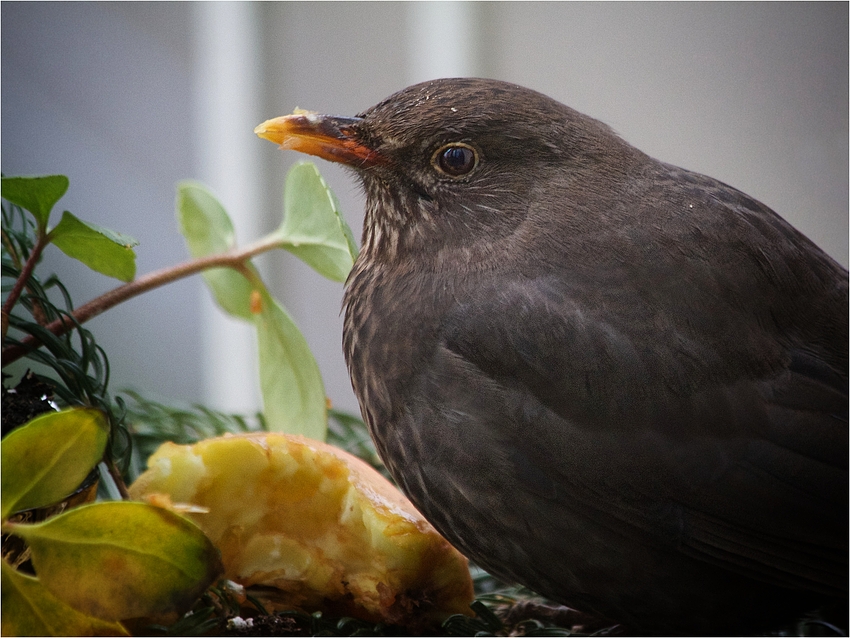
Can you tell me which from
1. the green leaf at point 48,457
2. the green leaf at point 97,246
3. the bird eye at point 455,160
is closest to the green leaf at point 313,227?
the bird eye at point 455,160

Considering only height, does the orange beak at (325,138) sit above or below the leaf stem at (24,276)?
above

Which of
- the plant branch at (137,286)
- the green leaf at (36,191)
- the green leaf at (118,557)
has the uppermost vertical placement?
the green leaf at (36,191)

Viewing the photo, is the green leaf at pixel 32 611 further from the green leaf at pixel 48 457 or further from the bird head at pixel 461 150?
the bird head at pixel 461 150

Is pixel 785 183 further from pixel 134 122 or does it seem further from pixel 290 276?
pixel 134 122

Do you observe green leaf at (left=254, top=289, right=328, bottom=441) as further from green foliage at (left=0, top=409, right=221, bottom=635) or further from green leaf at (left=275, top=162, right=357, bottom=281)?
green foliage at (left=0, top=409, right=221, bottom=635)

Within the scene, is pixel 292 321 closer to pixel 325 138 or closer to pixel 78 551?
pixel 325 138

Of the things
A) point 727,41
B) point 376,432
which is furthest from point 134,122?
point 376,432
